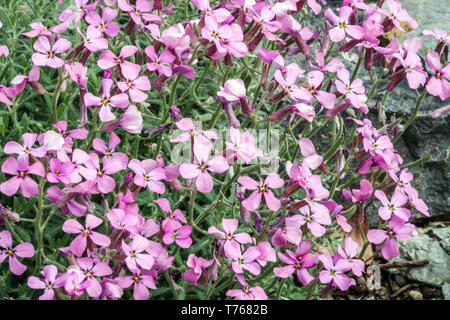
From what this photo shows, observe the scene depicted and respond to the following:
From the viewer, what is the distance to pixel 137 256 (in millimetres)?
2086

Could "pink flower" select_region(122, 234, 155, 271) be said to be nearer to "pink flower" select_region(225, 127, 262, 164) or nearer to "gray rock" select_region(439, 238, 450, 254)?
"pink flower" select_region(225, 127, 262, 164)

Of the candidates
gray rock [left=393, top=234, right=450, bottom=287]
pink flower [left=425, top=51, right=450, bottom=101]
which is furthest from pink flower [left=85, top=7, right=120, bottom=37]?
gray rock [left=393, top=234, right=450, bottom=287]

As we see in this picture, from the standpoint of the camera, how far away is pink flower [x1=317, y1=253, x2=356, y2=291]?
232 centimetres

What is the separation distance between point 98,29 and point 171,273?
109cm

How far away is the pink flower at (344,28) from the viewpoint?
8.44 feet

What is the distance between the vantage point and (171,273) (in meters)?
2.47

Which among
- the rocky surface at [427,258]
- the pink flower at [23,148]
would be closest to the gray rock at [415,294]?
the rocky surface at [427,258]

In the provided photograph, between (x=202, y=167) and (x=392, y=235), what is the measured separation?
35.6 inches

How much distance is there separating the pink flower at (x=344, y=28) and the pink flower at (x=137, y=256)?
1.23 m

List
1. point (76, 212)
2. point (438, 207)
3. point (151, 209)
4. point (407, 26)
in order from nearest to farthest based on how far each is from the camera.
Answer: point (76, 212)
point (151, 209)
point (438, 207)
point (407, 26)

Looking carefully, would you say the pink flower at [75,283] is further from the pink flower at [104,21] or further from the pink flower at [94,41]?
the pink flower at [104,21]

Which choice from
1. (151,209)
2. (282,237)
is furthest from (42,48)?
(282,237)
